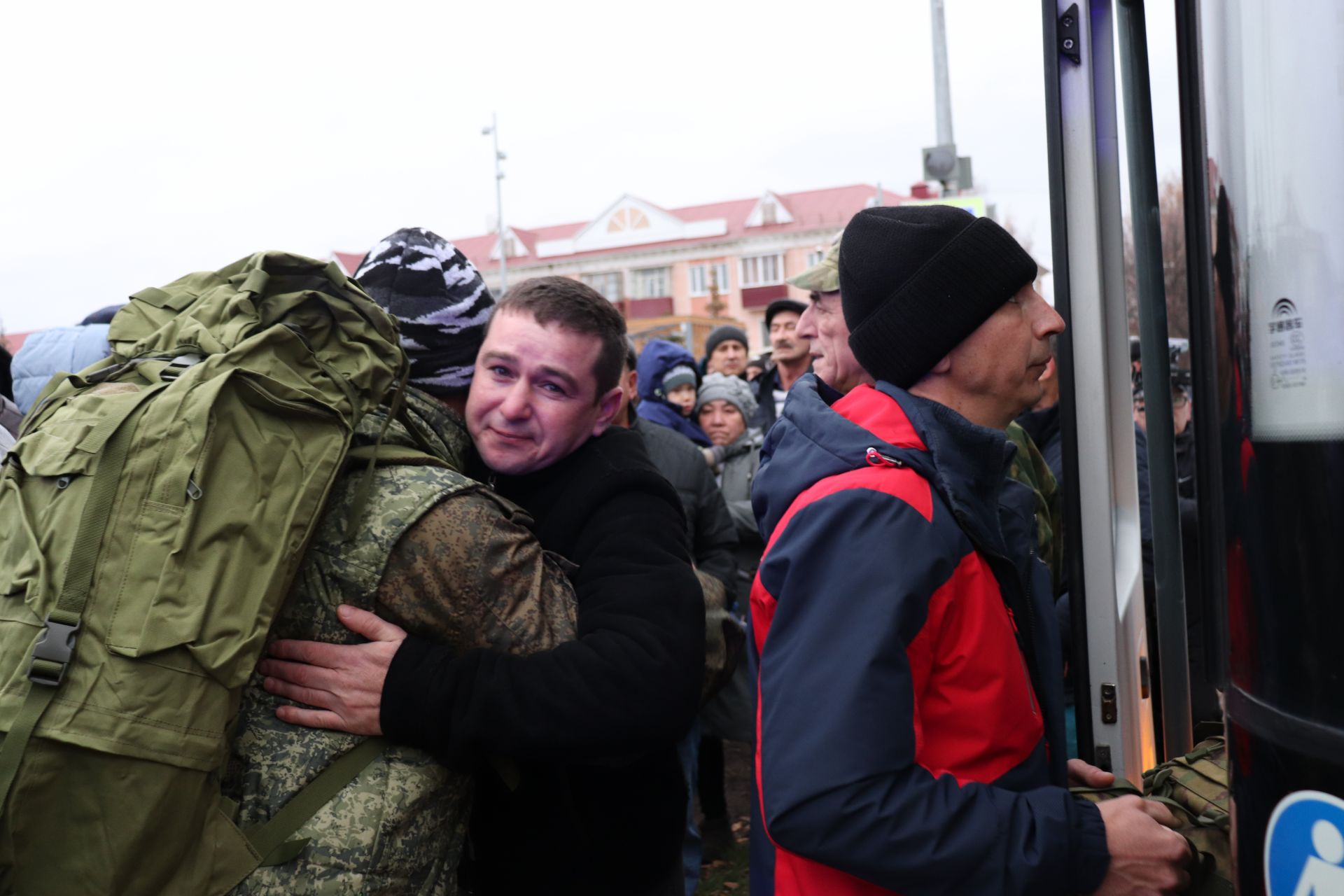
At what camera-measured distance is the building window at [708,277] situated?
60.9 m

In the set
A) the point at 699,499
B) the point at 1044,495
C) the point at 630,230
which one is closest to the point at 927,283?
the point at 1044,495

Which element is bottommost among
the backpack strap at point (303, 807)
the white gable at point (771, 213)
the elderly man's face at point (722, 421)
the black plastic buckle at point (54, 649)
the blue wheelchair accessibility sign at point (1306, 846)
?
the backpack strap at point (303, 807)

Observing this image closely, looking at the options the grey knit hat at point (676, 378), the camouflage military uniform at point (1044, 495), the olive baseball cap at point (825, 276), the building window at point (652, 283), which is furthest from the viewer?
the building window at point (652, 283)

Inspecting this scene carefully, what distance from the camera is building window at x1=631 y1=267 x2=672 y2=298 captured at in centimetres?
6303

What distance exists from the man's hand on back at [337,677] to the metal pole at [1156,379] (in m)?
1.42

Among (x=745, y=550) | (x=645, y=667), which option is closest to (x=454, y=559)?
(x=645, y=667)

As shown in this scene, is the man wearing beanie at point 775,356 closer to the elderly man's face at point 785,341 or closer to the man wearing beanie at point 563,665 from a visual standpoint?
the elderly man's face at point 785,341

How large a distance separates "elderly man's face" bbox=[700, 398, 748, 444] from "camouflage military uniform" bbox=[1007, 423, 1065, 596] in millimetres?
2752

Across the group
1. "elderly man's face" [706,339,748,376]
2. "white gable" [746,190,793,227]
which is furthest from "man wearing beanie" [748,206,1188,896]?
"white gable" [746,190,793,227]

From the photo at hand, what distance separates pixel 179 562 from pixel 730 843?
4409mm

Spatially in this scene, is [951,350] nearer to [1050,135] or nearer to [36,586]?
[1050,135]

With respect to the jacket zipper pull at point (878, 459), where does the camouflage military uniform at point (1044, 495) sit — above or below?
below

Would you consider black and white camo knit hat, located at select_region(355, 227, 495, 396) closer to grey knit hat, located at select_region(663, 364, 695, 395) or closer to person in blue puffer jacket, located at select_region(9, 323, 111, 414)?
person in blue puffer jacket, located at select_region(9, 323, 111, 414)

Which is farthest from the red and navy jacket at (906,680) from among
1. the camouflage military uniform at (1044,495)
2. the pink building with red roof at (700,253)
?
the pink building with red roof at (700,253)
